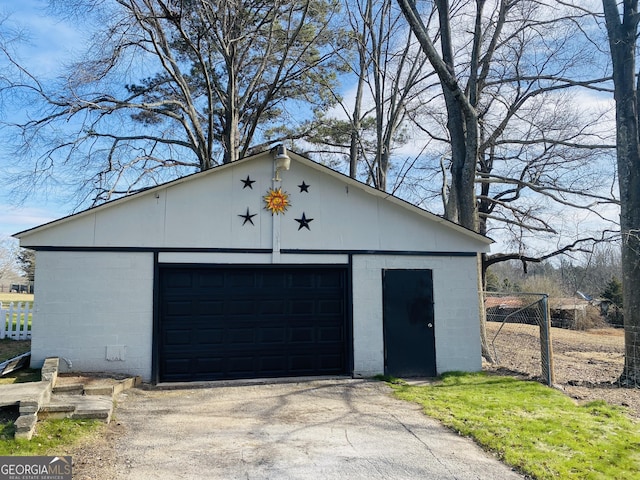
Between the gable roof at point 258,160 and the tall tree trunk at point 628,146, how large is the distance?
8.48 feet

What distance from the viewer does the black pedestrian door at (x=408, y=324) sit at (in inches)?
331

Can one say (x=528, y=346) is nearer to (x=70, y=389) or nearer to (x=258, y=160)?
(x=258, y=160)

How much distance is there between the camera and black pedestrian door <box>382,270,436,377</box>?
8406 mm

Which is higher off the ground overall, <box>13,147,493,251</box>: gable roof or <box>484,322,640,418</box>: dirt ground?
<box>13,147,493,251</box>: gable roof

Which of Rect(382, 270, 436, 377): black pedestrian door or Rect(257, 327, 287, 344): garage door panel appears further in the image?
Rect(382, 270, 436, 377): black pedestrian door

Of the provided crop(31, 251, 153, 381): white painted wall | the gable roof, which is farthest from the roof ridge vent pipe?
crop(31, 251, 153, 381): white painted wall

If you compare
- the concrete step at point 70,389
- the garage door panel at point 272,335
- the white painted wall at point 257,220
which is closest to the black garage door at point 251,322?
the garage door panel at point 272,335

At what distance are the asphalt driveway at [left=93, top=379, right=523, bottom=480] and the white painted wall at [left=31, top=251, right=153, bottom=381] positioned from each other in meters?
0.84

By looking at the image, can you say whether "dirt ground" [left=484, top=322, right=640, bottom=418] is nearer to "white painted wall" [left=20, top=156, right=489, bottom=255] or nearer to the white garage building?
the white garage building

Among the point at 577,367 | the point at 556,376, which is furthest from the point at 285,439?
the point at 577,367

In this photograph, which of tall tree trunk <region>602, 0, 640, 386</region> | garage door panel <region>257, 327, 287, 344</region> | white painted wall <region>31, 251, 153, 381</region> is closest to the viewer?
white painted wall <region>31, 251, 153, 381</region>

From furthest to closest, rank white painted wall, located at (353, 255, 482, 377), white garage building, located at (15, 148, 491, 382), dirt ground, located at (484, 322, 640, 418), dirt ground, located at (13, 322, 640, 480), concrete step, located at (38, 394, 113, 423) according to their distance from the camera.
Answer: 1. white painted wall, located at (353, 255, 482, 377)
2. white garage building, located at (15, 148, 491, 382)
3. dirt ground, located at (484, 322, 640, 418)
4. concrete step, located at (38, 394, 113, 423)
5. dirt ground, located at (13, 322, 640, 480)

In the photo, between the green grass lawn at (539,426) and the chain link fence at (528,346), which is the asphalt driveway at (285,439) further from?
the chain link fence at (528,346)

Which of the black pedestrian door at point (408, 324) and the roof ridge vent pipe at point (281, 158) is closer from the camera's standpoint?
the roof ridge vent pipe at point (281, 158)
